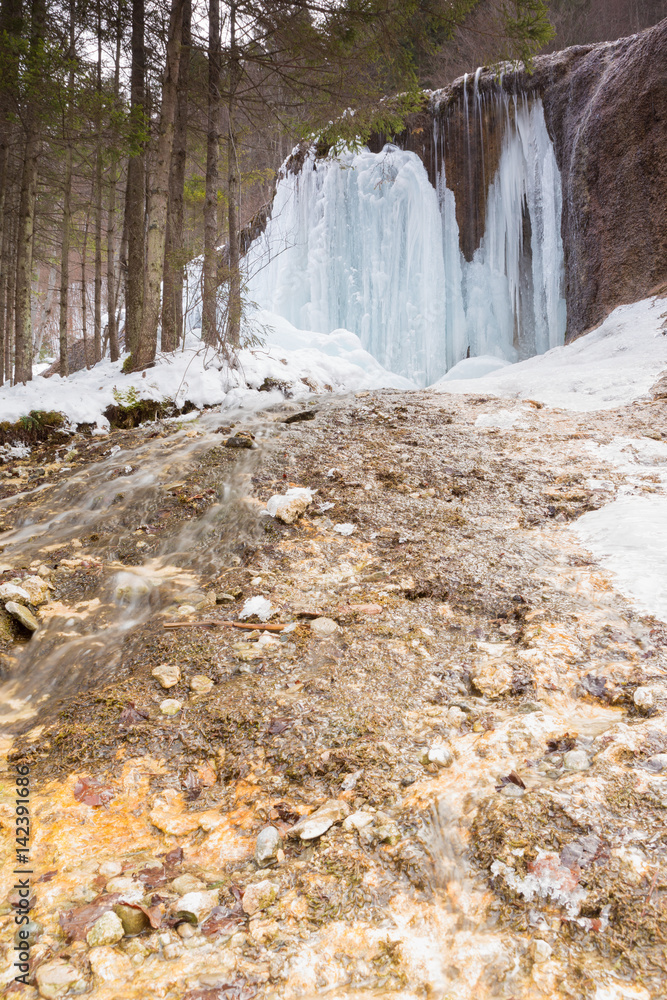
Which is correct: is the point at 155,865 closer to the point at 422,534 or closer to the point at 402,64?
the point at 422,534

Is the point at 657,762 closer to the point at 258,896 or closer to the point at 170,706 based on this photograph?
the point at 258,896

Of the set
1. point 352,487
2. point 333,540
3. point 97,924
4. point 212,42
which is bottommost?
point 97,924

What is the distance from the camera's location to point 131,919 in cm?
113

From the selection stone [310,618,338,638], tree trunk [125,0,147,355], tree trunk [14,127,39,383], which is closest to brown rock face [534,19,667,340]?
tree trunk [125,0,147,355]

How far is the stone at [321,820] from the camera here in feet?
4.41

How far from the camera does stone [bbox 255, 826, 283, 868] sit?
1.30 m

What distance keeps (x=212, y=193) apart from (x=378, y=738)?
7729 mm

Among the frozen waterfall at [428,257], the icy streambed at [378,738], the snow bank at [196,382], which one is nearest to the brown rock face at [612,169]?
the frozen waterfall at [428,257]

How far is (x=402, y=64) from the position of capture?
647cm

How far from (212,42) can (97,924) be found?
362 inches

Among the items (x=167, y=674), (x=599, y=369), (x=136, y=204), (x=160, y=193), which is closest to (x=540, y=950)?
(x=167, y=674)

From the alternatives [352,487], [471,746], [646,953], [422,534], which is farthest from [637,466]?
[646,953]

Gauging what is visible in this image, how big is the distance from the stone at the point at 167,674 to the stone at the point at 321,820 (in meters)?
0.83

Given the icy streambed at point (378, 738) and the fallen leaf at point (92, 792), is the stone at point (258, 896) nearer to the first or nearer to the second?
the icy streambed at point (378, 738)
